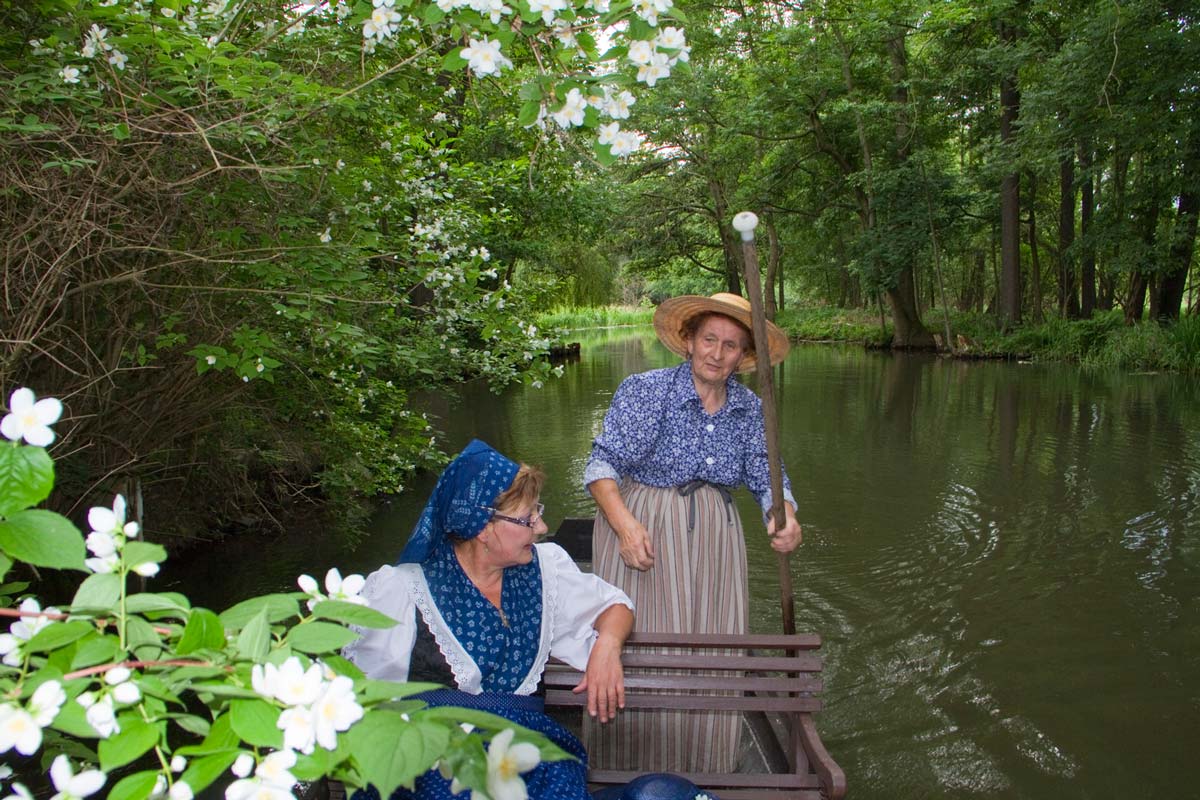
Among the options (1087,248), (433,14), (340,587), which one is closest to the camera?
(340,587)

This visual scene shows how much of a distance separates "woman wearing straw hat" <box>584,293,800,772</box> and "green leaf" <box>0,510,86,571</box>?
6.77ft

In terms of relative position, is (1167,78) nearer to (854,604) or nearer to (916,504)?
(916,504)

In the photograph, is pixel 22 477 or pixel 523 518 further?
pixel 523 518

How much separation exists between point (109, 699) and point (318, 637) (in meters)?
0.20

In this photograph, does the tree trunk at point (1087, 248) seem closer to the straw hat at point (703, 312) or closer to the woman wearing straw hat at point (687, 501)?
the straw hat at point (703, 312)

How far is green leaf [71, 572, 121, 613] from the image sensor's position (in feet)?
3.11

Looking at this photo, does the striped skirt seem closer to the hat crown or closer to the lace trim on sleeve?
the hat crown

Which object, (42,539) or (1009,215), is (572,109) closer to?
(42,539)

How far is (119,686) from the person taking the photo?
Result: 88 centimetres

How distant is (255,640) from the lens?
942 mm

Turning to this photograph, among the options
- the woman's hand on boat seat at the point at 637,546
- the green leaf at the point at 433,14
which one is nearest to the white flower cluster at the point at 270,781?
the green leaf at the point at 433,14

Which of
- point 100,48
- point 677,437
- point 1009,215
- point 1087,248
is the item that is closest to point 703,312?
point 677,437

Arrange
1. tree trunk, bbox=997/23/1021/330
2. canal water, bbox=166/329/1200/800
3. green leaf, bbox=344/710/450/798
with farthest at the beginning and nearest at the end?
tree trunk, bbox=997/23/1021/330 < canal water, bbox=166/329/1200/800 < green leaf, bbox=344/710/450/798

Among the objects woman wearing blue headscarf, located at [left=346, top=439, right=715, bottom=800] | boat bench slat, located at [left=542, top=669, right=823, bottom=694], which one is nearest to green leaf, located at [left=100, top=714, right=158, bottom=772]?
woman wearing blue headscarf, located at [left=346, top=439, right=715, bottom=800]
